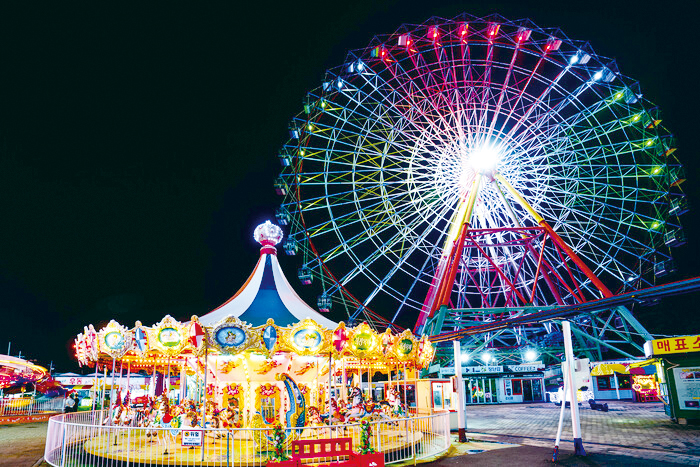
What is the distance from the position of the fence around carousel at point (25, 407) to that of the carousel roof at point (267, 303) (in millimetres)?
16565

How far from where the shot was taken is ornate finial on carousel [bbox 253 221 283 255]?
15320 mm

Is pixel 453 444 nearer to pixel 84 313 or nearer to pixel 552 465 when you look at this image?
pixel 552 465

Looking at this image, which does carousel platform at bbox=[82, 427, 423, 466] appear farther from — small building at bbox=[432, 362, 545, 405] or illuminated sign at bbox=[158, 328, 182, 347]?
small building at bbox=[432, 362, 545, 405]

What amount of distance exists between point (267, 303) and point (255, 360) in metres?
1.51

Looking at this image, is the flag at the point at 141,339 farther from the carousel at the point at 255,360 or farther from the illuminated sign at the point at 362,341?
the illuminated sign at the point at 362,341

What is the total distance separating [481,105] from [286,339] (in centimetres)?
1285

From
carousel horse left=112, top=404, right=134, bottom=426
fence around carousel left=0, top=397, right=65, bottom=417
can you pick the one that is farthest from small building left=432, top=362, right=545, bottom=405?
carousel horse left=112, top=404, right=134, bottom=426

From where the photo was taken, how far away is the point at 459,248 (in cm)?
1864

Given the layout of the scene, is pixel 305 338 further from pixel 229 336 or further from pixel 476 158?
pixel 476 158

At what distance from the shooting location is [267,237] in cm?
1542

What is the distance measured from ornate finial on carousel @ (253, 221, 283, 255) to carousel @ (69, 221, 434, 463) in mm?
519

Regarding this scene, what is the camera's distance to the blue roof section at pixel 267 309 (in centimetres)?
1256

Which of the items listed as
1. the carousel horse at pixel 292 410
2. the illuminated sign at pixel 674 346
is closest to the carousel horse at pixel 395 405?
the carousel horse at pixel 292 410

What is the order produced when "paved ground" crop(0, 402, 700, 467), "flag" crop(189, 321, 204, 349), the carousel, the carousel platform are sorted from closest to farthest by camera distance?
1. the carousel platform
2. "paved ground" crop(0, 402, 700, 467)
3. "flag" crop(189, 321, 204, 349)
4. the carousel
